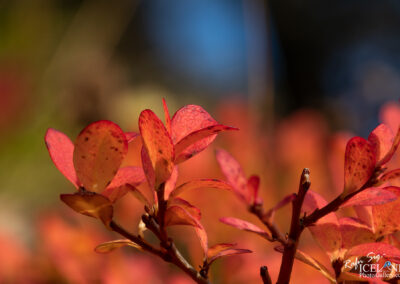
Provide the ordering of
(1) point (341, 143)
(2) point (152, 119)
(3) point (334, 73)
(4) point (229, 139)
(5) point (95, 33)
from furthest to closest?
(3) point (334, 73) → (5) point (95, 33) → (4) point (229, 139) → (1) point (341, 143) → (2) point (152, 119)

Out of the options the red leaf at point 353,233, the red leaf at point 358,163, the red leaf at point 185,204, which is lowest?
the red leaf at point 185,204

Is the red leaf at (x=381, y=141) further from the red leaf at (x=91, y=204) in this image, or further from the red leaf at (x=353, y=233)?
the red leaf at (x=91, y=204)

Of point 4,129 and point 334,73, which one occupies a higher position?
point 334,73

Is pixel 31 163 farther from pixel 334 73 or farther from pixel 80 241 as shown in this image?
pixel 334 73

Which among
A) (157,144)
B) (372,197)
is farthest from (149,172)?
(372,197)

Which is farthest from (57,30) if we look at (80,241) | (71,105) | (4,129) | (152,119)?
(152,119)

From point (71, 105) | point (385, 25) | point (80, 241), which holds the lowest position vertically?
point (80, 241)

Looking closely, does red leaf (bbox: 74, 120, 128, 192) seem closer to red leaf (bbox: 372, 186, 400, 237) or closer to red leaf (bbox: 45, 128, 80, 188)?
red leaf (bbox: 45, 128, 80, 188)

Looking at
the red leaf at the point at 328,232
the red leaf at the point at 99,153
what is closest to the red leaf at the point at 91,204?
the red leaf at the point at 99,153
